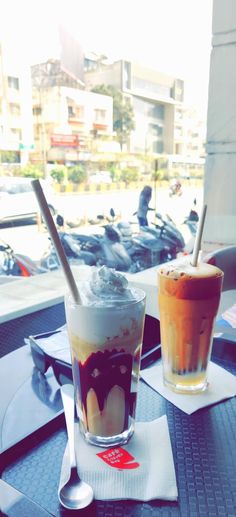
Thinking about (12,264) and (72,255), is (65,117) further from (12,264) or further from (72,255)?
(12,264)

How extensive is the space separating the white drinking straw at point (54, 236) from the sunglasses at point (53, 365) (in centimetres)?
17

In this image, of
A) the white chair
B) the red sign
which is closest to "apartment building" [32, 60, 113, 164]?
the red sign

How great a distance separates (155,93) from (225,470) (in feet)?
8.83

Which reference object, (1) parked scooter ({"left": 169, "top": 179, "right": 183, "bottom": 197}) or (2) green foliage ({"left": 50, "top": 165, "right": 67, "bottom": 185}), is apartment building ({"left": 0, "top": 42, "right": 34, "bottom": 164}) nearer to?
(2) green foliage ({"left": 50, "top": 165, "right": 67, "bottom": 185})

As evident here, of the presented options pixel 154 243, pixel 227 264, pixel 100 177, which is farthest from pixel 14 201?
pixel 227 264

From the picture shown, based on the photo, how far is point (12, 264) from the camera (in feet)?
8.27

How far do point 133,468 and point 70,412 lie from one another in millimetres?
115

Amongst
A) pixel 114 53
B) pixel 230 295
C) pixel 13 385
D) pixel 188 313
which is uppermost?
pixel 114 53

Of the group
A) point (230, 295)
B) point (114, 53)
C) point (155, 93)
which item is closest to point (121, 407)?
point (230, 295)

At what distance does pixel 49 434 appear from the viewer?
1.60 ft

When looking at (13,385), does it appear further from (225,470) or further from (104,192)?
(104,192)

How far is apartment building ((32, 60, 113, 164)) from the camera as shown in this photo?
7.59 feet

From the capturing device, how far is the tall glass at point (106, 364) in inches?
17.8

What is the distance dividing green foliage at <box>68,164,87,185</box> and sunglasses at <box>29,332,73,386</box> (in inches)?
77.4
